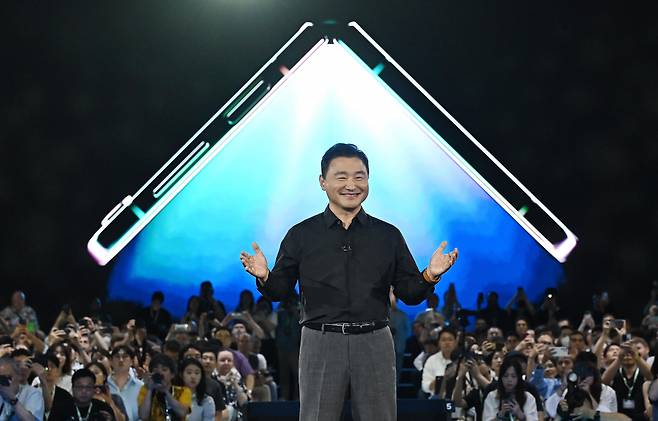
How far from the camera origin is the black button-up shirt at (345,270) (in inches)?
131

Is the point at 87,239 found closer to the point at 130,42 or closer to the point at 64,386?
the point at 130,42

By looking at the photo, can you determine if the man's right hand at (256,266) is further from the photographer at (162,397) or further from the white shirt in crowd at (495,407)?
the white shirt in crowd at (495,407)

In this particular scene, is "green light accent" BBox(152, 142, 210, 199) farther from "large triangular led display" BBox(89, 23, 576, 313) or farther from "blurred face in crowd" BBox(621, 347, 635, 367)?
"blurred face in crowd" BBox(621, 347, 635, 367)

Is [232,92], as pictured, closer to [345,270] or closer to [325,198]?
[325,198]

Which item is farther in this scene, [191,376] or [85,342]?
[85,342]

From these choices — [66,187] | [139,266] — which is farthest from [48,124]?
[139,266]

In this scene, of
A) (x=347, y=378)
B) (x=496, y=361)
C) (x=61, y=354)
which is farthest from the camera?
(x=496, y=361)

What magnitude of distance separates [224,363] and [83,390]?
5.52 feet

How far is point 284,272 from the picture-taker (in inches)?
135

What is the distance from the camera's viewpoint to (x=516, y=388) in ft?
23.2

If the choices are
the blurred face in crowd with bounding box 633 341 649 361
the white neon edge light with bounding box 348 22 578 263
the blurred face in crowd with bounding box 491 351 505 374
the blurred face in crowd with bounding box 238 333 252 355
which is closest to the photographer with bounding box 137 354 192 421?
the blurred face in crowd with bounding box 238 333 252 355

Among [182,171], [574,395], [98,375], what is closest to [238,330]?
[98,375]

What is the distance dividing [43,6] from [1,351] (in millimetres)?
7329

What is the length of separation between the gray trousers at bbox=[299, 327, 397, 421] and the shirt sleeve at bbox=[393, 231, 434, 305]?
6.8 inches
